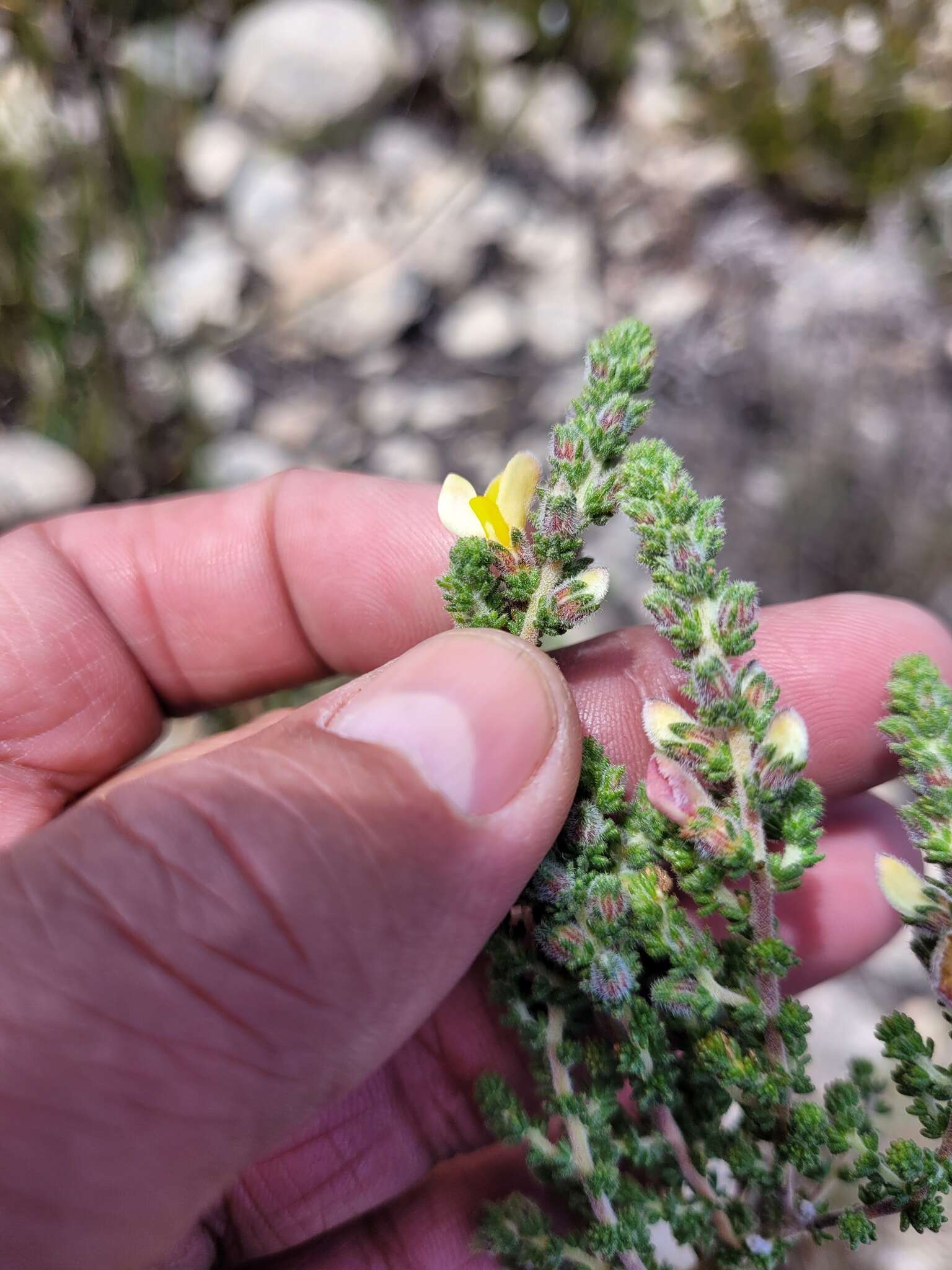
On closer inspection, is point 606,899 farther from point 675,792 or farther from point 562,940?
point 675,792

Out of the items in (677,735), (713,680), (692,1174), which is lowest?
(692,1174)

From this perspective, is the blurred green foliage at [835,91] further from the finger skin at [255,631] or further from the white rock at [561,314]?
the finger skin at [255,631]

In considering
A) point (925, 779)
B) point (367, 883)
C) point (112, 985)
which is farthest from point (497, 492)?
point (112, 985)

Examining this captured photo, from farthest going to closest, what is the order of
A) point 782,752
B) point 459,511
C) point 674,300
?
point 674,300 → point 459,511 → point 782,752

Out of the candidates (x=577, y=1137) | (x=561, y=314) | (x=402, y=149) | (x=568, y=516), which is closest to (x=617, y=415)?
(x=568, y=516)

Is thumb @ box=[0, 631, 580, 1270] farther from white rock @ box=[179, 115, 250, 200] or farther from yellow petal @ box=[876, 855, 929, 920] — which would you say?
white rock @ box=[179, 115, 250, 200]

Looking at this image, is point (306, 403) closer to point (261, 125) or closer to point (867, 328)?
point (261, 125)

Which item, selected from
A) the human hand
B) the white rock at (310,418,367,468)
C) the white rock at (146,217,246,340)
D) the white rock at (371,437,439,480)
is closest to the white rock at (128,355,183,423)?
the white rock at (146,217,246,340)
